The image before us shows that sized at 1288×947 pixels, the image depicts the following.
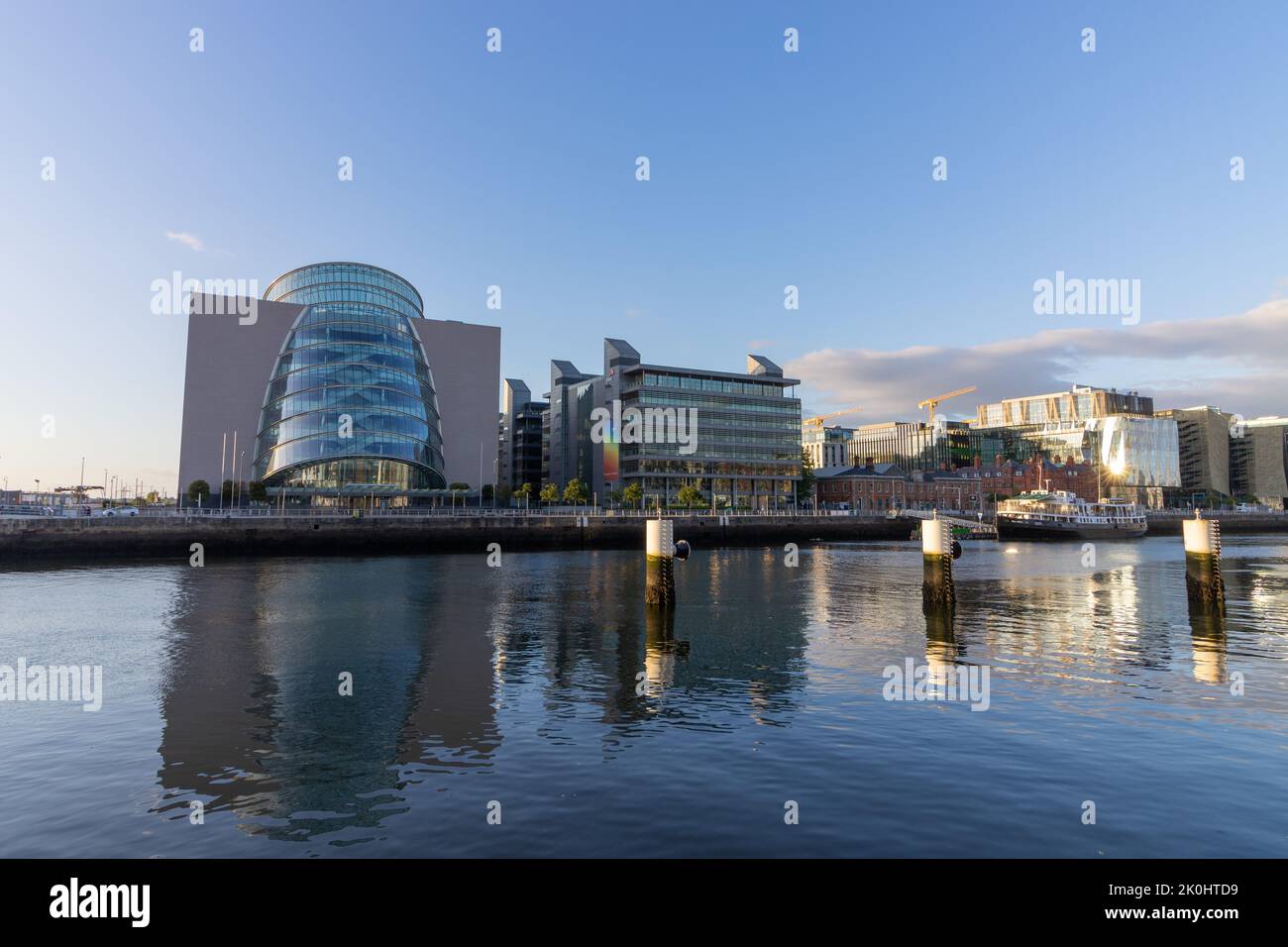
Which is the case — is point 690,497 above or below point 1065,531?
above

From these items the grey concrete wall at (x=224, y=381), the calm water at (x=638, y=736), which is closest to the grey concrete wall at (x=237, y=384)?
the grey concrete wall at (x=224, y=381)

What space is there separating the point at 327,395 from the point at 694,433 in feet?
234

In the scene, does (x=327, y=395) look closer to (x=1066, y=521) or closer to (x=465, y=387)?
A: (x=465, y=387)

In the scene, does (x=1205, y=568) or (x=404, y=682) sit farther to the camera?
(x=1205, y=568)

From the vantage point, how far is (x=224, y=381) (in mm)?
110438

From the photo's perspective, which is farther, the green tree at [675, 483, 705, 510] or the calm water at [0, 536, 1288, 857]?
the green tree at [675, 483, 705, 510]

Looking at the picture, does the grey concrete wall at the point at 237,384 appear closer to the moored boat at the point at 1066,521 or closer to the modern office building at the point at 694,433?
the modern office building at the point at 694,433

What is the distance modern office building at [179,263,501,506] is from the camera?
100062mm

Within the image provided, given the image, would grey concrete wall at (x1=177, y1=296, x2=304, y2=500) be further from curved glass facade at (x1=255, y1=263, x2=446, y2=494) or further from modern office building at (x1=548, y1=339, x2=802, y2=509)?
modern office building at (x1=548, y1=339, x2=802, y2=509)

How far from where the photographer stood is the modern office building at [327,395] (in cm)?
10006

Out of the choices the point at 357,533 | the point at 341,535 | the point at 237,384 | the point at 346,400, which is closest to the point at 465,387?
the point at 346,400

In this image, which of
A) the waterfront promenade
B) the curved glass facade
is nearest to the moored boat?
the waterfront promenade

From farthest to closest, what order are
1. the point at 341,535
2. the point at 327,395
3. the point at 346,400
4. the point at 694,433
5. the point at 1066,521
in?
the point at 694,433 < the point at 1066,521 < the point at 346,400 < the point at 327,395 < the point at 341,535

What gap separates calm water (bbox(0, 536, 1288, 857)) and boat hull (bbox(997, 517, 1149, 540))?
262ft
